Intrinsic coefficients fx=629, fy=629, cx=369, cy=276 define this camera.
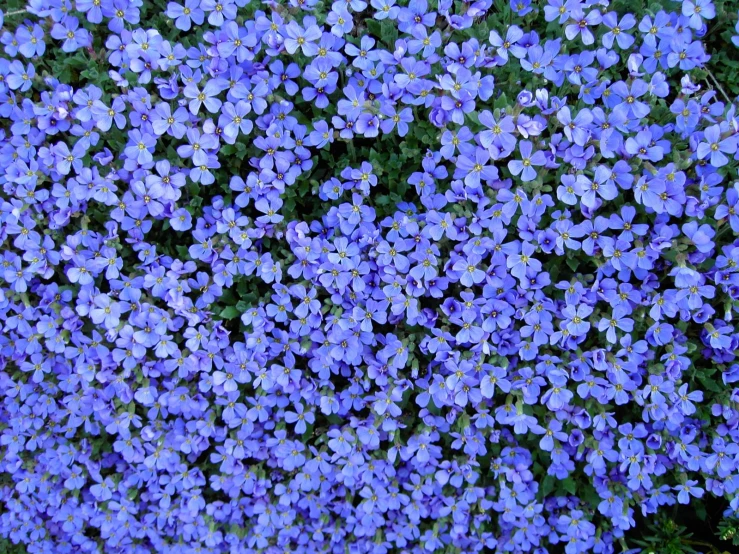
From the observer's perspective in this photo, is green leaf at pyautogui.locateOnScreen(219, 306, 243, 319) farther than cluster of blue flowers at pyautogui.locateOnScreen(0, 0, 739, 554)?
Yes

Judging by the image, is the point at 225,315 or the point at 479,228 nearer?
the point at 479,228

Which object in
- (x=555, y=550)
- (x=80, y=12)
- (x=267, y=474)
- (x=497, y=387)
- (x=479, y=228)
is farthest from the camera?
(x=555, y=550)

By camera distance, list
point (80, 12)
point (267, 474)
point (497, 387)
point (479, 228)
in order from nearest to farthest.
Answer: point (479, 228), point (80, 12), point (497, 387), point (267, 474)

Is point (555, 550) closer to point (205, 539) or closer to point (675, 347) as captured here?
point (675, 347)

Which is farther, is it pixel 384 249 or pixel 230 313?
pixel 230 313

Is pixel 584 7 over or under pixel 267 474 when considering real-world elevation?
over

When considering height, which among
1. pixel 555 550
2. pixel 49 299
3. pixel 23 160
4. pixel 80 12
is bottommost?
pixel 555 550

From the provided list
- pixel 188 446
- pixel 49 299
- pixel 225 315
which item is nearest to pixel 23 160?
pixel 49 299
